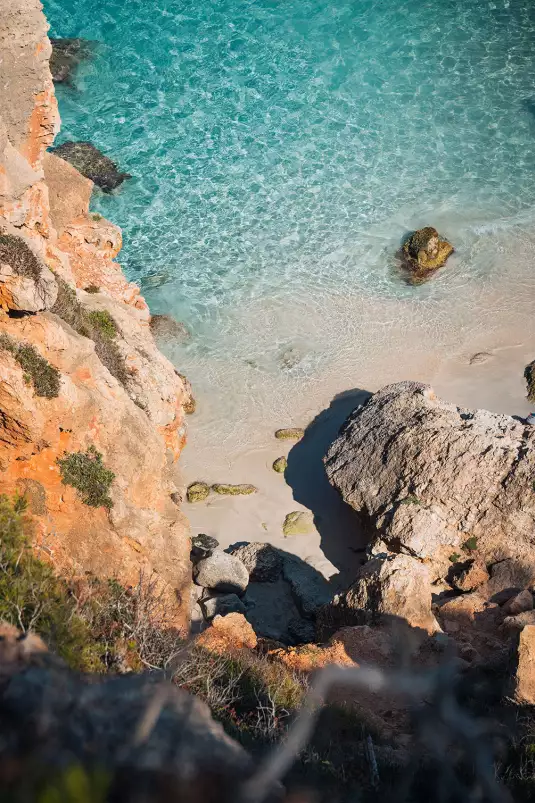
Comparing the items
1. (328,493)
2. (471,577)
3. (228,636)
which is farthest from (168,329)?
(228,636)

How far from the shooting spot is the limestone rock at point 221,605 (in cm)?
1781

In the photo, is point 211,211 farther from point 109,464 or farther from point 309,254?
point 109,464

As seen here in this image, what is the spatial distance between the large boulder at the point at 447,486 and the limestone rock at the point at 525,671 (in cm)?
468

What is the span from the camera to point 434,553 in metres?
17.7

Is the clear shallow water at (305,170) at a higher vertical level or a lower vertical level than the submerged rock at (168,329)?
higher

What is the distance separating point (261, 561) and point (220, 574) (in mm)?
1536

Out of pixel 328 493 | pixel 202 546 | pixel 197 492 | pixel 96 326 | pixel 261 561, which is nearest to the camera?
pixel 96 326

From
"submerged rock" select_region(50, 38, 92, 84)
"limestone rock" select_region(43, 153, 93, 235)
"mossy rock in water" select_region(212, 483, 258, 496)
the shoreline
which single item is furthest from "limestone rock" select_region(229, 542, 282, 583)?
"submerged rock" select_region(50, 38, 92, 84)

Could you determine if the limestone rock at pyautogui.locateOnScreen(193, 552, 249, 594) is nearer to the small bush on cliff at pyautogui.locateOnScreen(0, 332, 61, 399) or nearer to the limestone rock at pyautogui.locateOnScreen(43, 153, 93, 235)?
the small bush on cliff at pyautogui.locateOnScreen(0, 332, 61, 399)

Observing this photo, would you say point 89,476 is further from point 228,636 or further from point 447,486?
point 447,486

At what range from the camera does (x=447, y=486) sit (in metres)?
18.1

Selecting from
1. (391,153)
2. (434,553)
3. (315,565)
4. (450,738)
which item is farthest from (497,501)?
(391,153)

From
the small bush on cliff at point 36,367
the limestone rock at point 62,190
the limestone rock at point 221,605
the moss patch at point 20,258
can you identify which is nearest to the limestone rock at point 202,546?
the limestone rock at point 221,605

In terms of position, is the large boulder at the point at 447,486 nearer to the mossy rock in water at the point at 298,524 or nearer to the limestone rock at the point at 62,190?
the mossy rock in water at the point at 298,524
